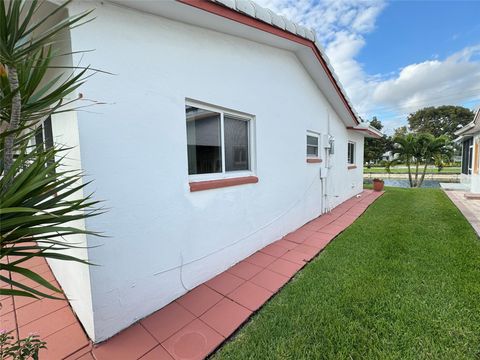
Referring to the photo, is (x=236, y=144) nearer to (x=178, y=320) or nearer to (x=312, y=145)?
(x=178, y=320)

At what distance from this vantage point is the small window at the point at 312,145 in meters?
7.56

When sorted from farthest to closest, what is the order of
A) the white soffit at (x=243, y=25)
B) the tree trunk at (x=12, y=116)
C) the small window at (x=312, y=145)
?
the small window at (x=312, y=145), the white soffit at (x=243, y=25), the tree trunk at (x=12, y=116)

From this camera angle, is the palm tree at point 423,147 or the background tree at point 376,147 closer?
A: the palm tree at point 423,147

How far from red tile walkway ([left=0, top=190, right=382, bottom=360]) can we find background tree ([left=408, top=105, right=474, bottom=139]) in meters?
61.6

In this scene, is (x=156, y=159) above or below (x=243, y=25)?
below

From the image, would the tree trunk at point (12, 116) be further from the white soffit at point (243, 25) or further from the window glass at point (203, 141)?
the window glass at point (203, 141)

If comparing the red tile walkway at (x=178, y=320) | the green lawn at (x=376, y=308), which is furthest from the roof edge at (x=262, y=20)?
the green lawn at (x=376, y=308)

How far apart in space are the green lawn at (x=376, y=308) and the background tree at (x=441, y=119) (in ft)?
194

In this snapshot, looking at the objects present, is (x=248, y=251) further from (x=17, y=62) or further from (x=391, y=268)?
(x=17, y=62)

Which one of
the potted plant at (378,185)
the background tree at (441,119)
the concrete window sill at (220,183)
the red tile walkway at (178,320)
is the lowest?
the red tile walkway at (178,320)

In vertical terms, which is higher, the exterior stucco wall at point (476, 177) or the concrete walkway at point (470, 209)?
the exterior stucco wall at point (476, 177)

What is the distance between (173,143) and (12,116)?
1.89 m

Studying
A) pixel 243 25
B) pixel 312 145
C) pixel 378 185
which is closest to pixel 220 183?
pixel 243 25

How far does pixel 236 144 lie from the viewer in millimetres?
4684
